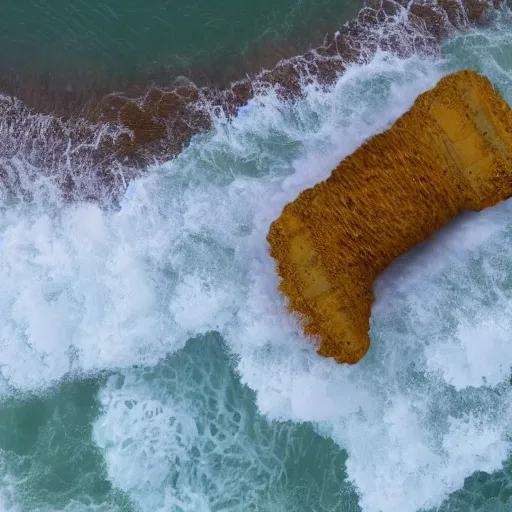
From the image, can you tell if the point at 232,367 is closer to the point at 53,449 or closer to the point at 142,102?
the point at 53,449

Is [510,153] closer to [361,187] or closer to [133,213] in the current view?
[361,187]

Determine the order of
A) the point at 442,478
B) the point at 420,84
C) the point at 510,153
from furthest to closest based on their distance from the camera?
the point at 420,84 < the point at 442,478 < the point at 510,153

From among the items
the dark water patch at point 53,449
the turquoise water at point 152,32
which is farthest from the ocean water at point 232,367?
the turquoise water at point 152,32

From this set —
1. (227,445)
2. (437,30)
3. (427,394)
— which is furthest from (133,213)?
(437,30)

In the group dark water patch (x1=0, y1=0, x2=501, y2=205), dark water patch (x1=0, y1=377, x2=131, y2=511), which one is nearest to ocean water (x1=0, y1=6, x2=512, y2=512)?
dark water patch (x1=0, y1=377, x2=131, y2=511)

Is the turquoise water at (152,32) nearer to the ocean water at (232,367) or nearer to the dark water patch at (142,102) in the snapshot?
the dark water patch at (142,102)

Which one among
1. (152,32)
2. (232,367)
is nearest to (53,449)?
(232,367)
